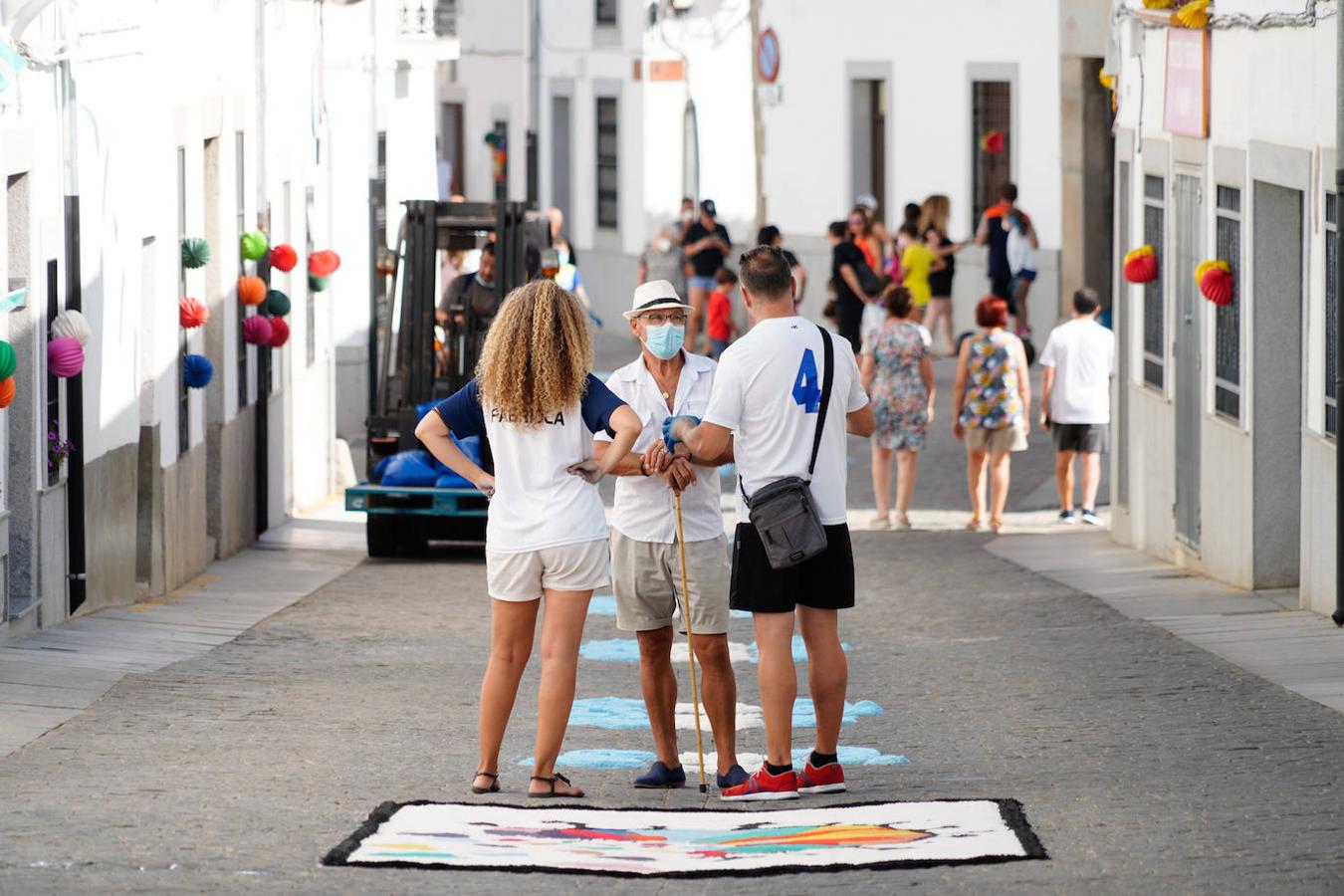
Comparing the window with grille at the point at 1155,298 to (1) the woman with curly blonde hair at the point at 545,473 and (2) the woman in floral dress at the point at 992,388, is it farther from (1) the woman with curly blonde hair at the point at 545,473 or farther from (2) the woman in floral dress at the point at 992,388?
(1) the woman with curly blonde hair at the point at 545,473

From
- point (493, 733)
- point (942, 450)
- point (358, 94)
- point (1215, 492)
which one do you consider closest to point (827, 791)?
point (493, 733)

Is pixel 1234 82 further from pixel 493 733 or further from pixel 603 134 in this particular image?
pixel 603 134

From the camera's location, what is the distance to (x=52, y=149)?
13.2 meters

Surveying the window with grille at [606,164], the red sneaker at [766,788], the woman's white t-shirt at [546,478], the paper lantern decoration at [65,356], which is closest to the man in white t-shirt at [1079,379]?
the paper lantern decoration at [65,356]

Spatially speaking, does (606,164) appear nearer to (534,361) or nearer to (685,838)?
(534,361)

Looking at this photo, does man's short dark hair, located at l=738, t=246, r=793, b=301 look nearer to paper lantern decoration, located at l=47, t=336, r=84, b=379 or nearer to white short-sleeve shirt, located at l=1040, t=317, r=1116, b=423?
paper lantern decoration, located at l=47, t=336, r=84, b=379

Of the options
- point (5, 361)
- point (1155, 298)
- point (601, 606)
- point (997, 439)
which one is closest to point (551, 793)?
point (5, 361)

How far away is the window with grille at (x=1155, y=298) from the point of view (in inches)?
690

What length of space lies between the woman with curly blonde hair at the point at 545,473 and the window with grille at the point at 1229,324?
25.0 feet

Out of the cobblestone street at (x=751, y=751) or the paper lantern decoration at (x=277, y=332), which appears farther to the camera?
the paper lantern decoration at (x=277, y=332)

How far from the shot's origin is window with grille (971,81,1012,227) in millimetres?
31938

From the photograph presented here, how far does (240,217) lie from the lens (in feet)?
62.6

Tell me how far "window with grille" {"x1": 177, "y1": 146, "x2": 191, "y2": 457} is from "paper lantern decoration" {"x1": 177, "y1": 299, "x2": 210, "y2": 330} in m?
0.27


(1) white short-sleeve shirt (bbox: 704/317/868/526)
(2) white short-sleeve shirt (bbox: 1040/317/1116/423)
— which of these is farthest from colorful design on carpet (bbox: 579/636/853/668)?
(2) white short-sleeve shirt (bbox: 1040/317/1116/423)
